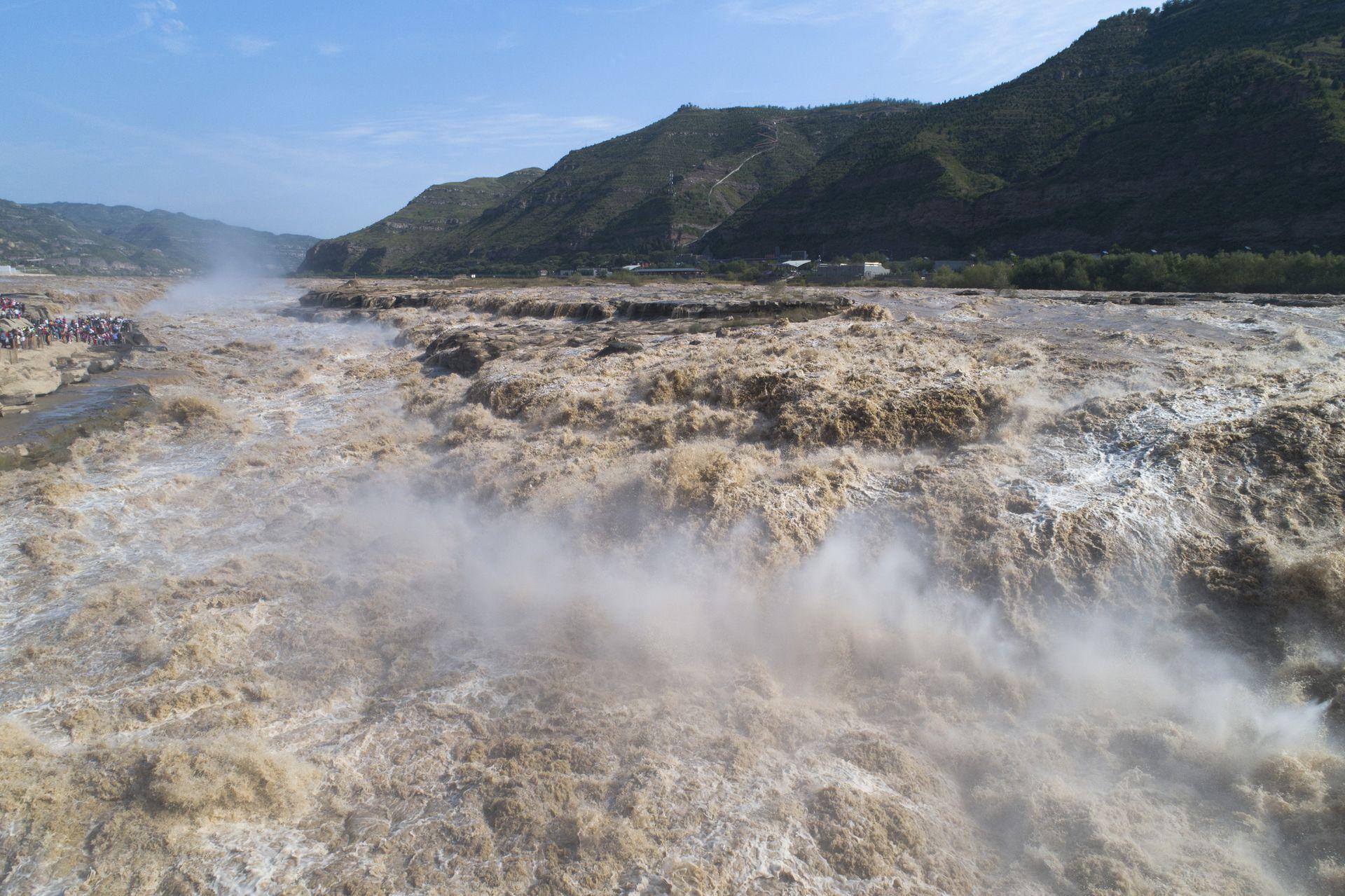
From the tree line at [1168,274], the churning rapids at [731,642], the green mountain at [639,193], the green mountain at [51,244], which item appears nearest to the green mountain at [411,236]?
the green mountain at [639,193]

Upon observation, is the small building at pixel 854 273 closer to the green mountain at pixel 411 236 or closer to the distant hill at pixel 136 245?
the green mountain at pixel 411 236

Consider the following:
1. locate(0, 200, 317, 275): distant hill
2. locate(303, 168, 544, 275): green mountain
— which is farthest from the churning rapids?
locate(0, 200, 317, 275): distant hill

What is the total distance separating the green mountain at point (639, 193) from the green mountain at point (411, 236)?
27 centimetres

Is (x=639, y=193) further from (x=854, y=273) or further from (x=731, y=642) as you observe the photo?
(x=731, y=642)

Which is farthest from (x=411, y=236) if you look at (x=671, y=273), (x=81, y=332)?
(x=81, y=332)

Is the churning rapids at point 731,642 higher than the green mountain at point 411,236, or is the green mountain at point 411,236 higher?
the green mountain at point 411,236

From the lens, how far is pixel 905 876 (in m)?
3.66

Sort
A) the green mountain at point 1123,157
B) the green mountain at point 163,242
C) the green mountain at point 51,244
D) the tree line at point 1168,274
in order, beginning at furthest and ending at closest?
the green mountain at point 163,242, the green mountain at point 51,244, the green mountain at point 1123,157, the tree line at point 1168,274

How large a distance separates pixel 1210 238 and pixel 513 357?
32.9m

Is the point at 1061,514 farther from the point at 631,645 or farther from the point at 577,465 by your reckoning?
the point at 577,465

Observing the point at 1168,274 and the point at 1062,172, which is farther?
the point at 1062,172

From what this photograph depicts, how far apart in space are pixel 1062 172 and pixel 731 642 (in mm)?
45133

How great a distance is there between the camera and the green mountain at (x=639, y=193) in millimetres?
65375

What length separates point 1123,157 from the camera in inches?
1470
